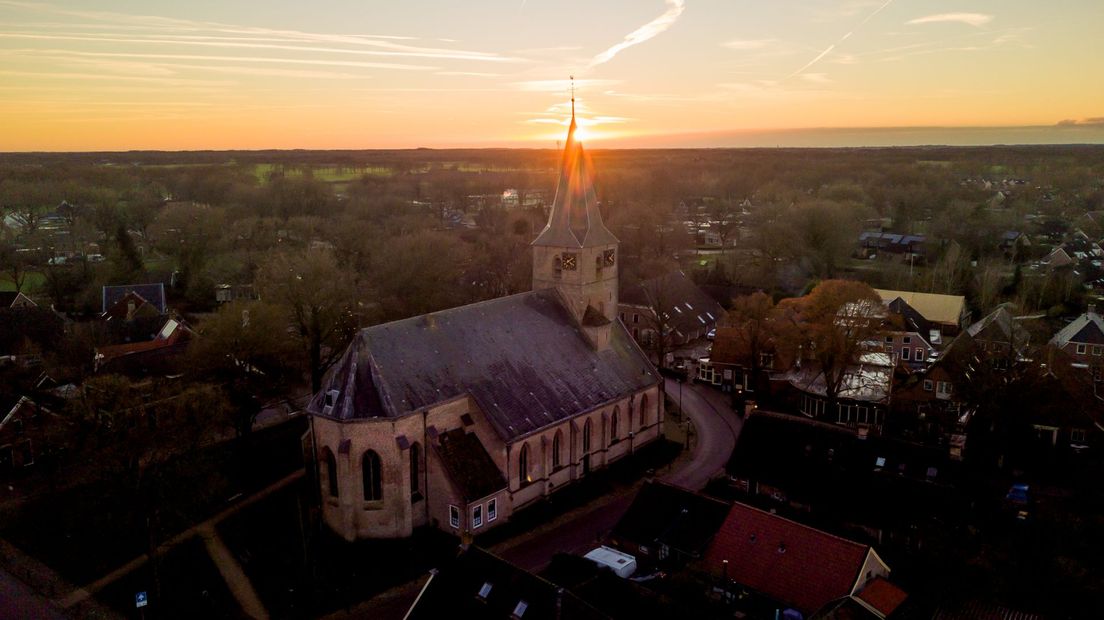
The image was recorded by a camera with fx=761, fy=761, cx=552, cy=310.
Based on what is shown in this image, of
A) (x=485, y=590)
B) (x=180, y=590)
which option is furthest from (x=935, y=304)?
(x=180, y=590)

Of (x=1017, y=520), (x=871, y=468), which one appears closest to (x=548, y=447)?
(x=871, y=468)

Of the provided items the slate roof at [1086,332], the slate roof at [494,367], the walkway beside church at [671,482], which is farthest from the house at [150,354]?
the slate roof at [1086,332]

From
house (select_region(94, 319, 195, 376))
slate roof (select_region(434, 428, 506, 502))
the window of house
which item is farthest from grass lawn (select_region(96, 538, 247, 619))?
house (select_region(94, 319, 195, 376))

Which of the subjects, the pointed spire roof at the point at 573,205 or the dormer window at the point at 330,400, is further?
the pointed spire roof at the point at 573,205

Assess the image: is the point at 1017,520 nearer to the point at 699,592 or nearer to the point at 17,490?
the point at 699,592

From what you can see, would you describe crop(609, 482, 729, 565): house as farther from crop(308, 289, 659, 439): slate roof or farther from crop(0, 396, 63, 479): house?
crop(0, 396, 63, 479): house

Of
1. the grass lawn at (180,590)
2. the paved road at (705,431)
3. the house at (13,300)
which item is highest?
the house at (13,300)

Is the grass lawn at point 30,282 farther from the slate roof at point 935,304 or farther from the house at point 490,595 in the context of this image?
the slate roof at point 935,304
